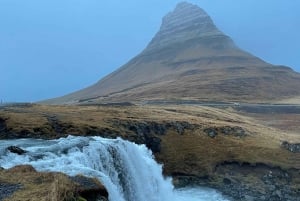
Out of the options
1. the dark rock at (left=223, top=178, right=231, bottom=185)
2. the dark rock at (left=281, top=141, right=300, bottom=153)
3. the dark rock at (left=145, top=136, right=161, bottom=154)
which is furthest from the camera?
the dark rock at (left=281, top=141, right=300, bottom=153)

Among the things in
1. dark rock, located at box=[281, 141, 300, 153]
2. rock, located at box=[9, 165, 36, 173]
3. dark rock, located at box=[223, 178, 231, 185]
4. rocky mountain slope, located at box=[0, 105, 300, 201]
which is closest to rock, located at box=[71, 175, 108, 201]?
rock, located at box=[9, 165, 36, 173]

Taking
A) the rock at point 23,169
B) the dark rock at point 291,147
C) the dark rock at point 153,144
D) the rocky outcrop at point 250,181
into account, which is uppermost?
the rock at point 23,169

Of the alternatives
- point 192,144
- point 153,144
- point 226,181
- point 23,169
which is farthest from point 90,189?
point 192,144

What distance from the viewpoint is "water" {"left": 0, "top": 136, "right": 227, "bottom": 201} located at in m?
38.0

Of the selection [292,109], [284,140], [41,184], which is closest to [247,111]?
[292,109]

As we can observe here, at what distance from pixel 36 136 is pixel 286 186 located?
115 feet

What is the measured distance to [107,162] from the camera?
46.9 m

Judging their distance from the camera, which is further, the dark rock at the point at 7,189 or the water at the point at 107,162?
the water at the point at 107,162

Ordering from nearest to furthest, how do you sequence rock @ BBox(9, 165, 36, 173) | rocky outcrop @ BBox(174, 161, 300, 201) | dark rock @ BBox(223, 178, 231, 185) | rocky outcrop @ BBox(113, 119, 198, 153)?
rock @ BBox(9, 165, 36, 173) < rocky outcrop @ BBox(174, 161, 300, 201) < dark rock @ BBox(223, 178, 231, 185) < rocky outcrop @ BBox(113, 119, 198, 153)

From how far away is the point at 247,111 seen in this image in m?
143

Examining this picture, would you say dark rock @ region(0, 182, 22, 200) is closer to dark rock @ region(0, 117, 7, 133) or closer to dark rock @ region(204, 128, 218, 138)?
dark rock @ region(0, 117, 7, 133)

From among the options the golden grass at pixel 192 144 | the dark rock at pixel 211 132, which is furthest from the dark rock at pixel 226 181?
the dark rock at pixel 211 132

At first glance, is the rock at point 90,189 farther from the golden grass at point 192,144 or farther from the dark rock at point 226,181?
the dark rock at point 226,181

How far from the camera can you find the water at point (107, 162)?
3797 cm
